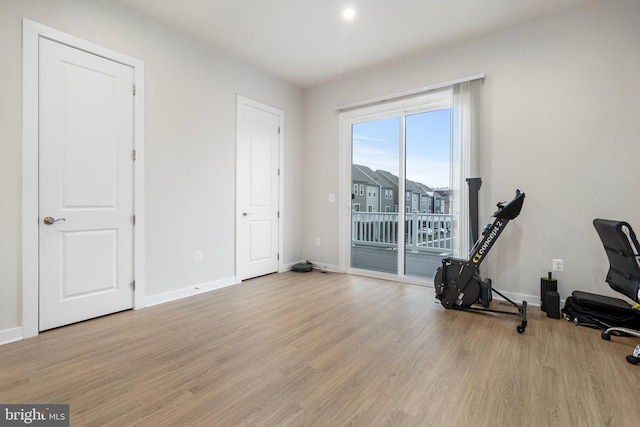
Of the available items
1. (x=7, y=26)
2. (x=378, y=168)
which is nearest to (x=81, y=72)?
(x=7, y=26)

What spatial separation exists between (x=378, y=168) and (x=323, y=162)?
91 cm

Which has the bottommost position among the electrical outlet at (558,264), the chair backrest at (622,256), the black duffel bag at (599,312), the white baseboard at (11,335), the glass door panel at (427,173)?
the white baseboard at (11,335)

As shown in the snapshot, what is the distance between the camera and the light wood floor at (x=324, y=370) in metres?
1.55

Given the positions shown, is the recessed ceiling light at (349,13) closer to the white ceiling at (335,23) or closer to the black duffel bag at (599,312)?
the white ceiling at (335,23)

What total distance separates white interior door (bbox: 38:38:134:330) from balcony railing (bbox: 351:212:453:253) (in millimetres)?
3021

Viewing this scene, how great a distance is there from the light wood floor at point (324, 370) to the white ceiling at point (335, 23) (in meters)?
2.95

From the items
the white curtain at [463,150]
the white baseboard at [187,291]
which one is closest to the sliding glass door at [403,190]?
the white curtain at [463,150]

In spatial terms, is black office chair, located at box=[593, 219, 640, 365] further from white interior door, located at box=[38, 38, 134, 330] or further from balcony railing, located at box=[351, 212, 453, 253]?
white interior door, located at box=[38, 38, 134, 330]

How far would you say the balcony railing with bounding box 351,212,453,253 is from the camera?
4.31 m

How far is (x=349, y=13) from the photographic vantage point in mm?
3047

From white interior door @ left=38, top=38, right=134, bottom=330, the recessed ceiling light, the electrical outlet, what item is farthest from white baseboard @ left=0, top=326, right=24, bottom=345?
the electrical outlet

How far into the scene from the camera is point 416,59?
394 cm

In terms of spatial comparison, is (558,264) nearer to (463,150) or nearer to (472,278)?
(472,278)

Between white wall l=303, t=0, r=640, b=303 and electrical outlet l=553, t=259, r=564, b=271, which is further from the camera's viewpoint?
electrical outlet l=553, t=259, r=564, b=271
